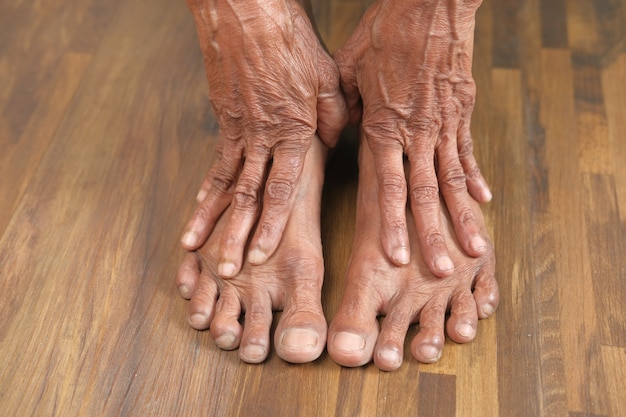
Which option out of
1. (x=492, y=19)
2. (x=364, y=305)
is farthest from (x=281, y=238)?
(x=492, y=19)

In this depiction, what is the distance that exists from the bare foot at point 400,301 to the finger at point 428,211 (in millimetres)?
20

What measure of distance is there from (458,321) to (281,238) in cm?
31

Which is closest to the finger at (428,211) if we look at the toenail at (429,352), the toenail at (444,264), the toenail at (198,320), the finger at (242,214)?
the toenail at (444,264)

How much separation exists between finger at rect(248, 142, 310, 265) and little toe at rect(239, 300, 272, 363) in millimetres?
85

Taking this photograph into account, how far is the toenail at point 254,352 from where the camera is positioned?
1127 mm

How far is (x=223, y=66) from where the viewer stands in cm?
122

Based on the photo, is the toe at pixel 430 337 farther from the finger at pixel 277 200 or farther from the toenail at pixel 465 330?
the finger at pixel 277 200

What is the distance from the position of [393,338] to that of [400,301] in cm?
7

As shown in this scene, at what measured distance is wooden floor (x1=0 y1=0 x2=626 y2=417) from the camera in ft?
3.64

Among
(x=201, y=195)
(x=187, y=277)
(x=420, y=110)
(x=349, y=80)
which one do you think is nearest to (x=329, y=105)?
(x=349, y=80)

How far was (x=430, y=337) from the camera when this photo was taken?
3.69 ft

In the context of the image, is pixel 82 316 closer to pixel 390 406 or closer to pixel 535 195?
pixel 390 406

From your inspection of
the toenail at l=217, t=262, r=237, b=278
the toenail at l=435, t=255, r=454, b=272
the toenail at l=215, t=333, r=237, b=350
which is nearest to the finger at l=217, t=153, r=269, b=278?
the toenail at l=217, t=262, r=237, b=278

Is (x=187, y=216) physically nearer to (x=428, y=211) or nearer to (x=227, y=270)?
(x=227, y=270)
